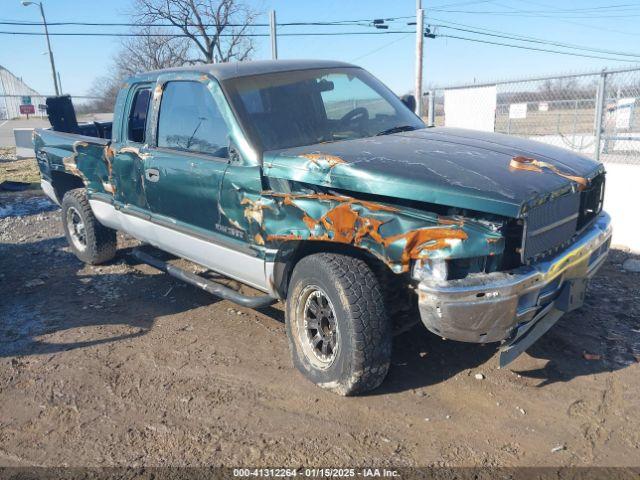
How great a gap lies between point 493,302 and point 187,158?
249 cm

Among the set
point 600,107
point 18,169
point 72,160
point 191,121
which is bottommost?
point 18,169

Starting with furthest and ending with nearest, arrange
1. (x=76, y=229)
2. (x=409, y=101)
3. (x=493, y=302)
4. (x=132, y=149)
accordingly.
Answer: (x=76, y=229)
(x=409, y=101)
(x=132, y=149)
(x=493, y=302)

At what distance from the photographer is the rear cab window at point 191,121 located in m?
3.89

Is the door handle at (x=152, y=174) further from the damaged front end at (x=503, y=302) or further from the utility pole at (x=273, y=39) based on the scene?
the utility pole at (x=273, y=39)

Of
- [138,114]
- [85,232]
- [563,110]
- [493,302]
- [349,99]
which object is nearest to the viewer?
[493,302]

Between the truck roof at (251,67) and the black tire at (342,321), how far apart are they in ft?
5.22

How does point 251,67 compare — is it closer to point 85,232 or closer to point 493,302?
point 493,302

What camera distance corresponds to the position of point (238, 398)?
337cm

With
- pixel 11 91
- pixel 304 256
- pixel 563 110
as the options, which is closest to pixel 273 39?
pixel 563 110

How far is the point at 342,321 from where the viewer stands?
3088 mm

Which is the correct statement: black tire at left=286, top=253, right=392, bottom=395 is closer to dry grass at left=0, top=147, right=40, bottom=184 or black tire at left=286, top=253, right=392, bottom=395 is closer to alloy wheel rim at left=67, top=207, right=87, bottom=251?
Result: alloy wheel rim at left=67, top=207, right=87, bottom=251

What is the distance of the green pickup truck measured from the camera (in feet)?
9.02

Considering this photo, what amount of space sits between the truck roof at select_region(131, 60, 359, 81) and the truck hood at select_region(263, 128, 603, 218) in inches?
35.2

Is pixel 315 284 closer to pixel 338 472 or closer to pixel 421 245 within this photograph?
pixel 421 245
